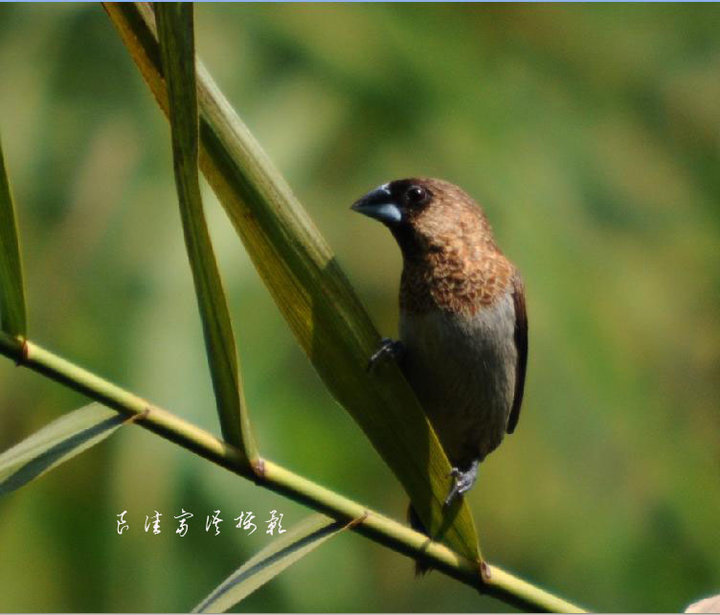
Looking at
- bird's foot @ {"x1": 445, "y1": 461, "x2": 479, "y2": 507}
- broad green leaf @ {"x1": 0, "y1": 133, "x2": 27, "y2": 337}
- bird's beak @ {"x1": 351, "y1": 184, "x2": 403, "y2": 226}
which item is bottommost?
bird's foot @ {"x1": 445, "y1": 461, "x2": 479, "y2": 507}

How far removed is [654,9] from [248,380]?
3.60 m

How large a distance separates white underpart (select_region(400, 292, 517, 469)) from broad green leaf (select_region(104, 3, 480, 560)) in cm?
105

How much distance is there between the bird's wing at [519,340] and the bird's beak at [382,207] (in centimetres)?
44

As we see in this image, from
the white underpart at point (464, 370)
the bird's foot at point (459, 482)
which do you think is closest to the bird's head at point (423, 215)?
the white underpart at point (464, 370)

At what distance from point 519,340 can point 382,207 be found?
67cm

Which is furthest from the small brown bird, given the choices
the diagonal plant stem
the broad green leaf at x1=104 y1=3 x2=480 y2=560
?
the diagonal plant stem

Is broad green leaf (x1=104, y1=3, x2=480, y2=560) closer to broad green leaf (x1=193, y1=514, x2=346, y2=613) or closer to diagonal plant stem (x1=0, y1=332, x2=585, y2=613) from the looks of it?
diagonal plant stem (x1=0, y1=332, x2=585, y2=613)

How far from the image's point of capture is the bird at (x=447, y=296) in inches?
127

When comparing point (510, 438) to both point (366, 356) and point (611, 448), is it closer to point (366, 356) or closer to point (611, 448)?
point (611, 448)

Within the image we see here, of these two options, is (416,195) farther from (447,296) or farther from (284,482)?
(284,482)

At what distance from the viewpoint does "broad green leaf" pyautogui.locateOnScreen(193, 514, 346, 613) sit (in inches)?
73.2

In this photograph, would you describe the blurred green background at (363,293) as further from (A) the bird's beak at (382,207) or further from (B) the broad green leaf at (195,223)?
(B) the broad green leaf at (195,223)

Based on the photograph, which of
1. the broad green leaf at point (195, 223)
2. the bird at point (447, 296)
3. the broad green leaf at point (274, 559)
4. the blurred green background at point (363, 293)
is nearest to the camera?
the broad green leaf at point (195, 223)

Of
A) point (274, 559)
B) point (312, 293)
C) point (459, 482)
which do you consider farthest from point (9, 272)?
point (459, 482)
